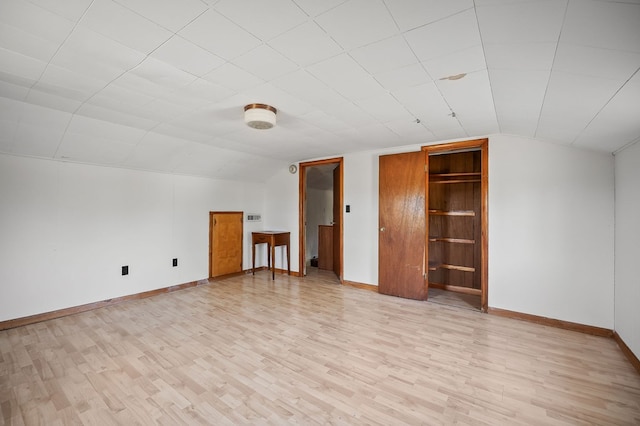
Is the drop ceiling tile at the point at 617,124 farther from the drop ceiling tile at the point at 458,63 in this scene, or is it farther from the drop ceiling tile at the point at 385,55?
the drop ceiling tile at the point at 385,55

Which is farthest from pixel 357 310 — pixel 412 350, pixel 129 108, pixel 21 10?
pixel 21 10

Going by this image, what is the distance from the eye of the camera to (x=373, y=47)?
1565mm

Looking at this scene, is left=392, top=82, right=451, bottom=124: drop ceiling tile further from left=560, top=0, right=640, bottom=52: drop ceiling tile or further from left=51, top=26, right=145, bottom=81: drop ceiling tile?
left=51, top=26, right=145, bottom=81: drop ceiling tile

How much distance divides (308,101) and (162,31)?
1.19 m

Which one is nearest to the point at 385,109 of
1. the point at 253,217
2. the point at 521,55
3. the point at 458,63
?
the point at 458,63

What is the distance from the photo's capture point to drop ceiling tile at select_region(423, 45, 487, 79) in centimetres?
158

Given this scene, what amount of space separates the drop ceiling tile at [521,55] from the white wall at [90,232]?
4.25 meters

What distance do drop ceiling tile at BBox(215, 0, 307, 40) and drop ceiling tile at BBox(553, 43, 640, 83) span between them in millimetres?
1342

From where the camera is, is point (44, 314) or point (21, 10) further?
point (44, 314)

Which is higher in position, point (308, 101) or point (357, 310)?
point (308, 101)

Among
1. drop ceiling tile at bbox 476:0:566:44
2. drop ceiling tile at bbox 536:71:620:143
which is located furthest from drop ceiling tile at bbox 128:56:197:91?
drop ceiling tile at bbox 536:71:620:143

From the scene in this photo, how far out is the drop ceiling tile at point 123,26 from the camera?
127 centimetres

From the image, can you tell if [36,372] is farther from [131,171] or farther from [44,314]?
[131,171]

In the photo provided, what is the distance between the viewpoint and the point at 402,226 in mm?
3842
